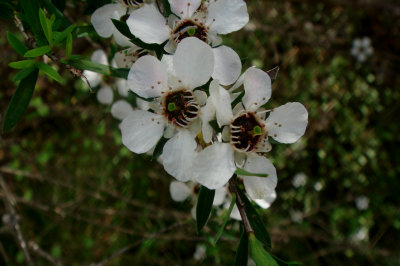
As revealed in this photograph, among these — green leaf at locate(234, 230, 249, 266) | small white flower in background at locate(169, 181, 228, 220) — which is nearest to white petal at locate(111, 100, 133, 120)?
small white flower in background at locate(169, 181, 228, 220)

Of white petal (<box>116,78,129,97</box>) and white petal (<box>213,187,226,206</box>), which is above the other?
white petal (<box>116,78,129,97</box>)

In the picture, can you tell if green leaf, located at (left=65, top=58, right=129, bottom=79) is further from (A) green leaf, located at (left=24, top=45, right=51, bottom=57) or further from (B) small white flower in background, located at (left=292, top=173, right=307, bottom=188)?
(B) small white flower in background, located at (left=292, top=173, right=307, bottom=188)

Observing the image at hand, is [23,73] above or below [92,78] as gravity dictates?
above

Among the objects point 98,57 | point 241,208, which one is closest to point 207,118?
point 241,208

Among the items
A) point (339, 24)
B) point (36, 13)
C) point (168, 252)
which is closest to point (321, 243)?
point (168, 252)

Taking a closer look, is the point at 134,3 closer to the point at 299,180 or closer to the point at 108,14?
the point at 108,14

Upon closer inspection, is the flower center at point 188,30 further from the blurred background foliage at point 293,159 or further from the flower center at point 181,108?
the blurred background foliage at point 293,159

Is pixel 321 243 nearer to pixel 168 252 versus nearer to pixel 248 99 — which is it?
pixel 168 252
